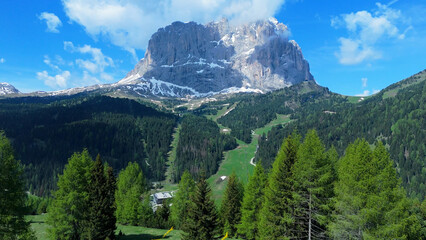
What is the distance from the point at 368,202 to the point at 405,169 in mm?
170167

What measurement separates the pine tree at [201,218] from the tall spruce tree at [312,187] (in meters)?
11.5

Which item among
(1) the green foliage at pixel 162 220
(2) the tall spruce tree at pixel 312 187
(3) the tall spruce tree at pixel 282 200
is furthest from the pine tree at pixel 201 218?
(1) the green foliage at pixel 162 220

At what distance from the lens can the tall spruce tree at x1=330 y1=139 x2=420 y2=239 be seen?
2569 cm

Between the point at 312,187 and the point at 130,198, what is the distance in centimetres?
4473

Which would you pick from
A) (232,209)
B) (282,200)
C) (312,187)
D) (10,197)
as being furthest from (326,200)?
(10,197)

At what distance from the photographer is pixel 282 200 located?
3075 centimetres

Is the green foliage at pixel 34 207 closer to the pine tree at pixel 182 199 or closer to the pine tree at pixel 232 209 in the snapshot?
the pine tree at pixel 182 199

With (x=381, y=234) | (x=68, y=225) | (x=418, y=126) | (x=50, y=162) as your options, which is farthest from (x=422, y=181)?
(x=50, y=162)

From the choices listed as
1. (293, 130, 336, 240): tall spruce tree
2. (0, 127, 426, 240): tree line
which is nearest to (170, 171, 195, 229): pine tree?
(0, 127, 426, 240): tree line

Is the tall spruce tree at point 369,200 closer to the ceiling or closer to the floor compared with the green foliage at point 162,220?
closer to the ceiling

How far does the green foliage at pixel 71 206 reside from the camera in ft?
118

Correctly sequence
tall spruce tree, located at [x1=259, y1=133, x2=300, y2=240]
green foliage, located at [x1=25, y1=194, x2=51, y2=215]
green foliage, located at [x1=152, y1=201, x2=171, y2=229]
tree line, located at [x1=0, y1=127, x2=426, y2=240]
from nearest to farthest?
tree line, located at [x1=0, y1=127, x2=426, y2=240] < green foliage, located at [x1=25, y1=194, x2=51, y2=215] < tall spruce tree, located at [x1=259, y1=133, x2=300, y2=240] < green foliage, located at [x1=152, y1=201, x2=171, y2=229]

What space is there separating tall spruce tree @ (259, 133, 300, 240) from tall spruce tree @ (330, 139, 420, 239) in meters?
4.92

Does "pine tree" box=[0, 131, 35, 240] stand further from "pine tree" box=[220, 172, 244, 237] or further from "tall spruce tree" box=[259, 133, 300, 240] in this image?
"pine tree" box=[220, 172, 244, 237]
